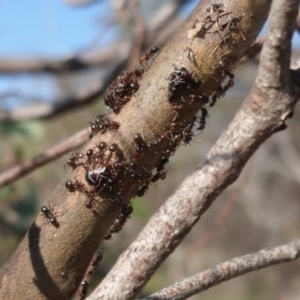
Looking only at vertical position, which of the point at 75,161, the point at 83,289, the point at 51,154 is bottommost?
the point at 83,289

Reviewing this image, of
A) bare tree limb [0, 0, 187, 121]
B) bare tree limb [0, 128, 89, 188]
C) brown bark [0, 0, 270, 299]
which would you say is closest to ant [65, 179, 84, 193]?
brown bark [0, 0, 270, 299]

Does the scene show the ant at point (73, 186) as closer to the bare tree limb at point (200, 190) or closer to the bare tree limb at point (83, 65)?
the bare tree limb at point (200, 190)

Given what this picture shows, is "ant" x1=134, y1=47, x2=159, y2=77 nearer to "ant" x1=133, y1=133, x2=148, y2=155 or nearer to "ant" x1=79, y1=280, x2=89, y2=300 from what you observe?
"ant" x1=133, y1=133, x2=148, y2=155

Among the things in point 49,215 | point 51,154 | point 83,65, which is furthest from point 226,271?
point 83,65

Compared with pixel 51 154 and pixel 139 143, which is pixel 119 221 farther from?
pixel 51 154

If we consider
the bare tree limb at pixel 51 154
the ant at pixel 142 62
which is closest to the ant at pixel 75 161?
the ant at pixel 142 62

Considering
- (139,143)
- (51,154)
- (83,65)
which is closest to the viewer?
(139,143)
